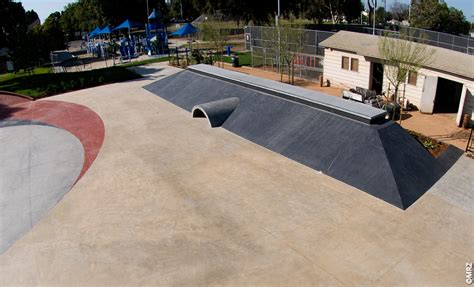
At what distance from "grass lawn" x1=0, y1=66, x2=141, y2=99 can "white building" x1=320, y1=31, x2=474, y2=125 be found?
17.3 metres

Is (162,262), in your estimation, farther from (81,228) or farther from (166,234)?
(81,228)

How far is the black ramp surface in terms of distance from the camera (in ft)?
41.6

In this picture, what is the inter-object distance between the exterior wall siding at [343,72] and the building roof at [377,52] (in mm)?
530

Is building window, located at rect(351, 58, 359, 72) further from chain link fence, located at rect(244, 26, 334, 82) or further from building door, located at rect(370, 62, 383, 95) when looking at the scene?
chain link fence, located at rect(244, 26, 334, 82)

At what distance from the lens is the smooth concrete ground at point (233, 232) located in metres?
9.30

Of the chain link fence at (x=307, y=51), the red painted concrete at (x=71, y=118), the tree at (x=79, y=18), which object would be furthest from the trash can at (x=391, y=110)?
the tree at (x=79, y=18)

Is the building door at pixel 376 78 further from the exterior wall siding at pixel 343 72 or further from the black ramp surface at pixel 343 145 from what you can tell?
the black ramp surface at pixel 343 145

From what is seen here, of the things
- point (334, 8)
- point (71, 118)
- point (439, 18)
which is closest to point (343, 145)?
point (71, 118)

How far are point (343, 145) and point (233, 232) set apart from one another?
238 inches

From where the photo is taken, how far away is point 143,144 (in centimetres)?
1758

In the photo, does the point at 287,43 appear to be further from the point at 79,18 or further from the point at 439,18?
the point at 79,18

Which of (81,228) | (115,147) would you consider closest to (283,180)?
(81,228)

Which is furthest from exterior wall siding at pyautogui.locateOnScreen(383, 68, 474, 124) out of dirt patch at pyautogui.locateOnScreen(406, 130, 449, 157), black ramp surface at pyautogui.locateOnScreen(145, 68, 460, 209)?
black ramp surface at pyautogui.locateOnScreen(145, 68, 460, 209)

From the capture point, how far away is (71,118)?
22.7 m
